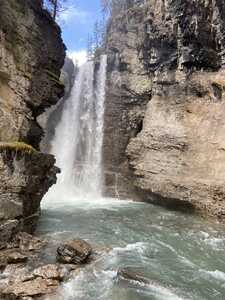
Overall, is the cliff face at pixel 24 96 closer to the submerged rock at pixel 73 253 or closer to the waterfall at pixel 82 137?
the submerged rock at pixel 73 253

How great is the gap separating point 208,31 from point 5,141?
1604 centimetres

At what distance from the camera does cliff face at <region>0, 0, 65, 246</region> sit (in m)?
12.2

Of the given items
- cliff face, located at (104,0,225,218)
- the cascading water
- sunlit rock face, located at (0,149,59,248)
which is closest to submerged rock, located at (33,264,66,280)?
the cascading water

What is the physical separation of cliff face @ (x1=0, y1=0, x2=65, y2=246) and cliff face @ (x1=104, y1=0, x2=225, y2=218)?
805 cm

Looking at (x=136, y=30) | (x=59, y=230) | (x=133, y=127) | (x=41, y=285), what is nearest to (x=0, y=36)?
(x=59, y=230)

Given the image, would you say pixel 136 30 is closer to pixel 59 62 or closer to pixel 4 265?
pixel 59 62

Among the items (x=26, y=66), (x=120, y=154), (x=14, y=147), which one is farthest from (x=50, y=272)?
(x=120, y=154)

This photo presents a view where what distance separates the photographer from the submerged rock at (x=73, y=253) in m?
11.1

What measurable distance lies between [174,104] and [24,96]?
1219cm

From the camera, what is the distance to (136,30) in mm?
28938

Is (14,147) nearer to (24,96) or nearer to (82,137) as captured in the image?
(24,96)

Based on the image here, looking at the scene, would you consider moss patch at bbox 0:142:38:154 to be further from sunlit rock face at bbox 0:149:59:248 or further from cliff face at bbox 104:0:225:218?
cliff face at bbox 104:0:225:218

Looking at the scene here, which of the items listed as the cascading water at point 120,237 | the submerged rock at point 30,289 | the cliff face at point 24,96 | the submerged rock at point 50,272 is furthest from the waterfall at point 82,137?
the submerged rock at point 30,289

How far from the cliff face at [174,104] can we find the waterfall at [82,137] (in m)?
1.17
